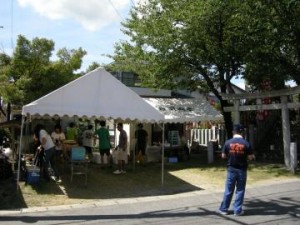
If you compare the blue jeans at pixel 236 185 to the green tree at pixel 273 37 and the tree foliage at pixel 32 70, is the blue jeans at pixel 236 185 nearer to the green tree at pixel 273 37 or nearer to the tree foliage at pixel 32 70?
the green tree at pixel 273 37

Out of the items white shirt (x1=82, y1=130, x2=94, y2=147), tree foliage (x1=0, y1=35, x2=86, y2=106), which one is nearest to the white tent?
white shirt (x1=82, y1=130, x2=94, y2=147)

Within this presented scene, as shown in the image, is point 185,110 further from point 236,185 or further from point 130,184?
point 236,185

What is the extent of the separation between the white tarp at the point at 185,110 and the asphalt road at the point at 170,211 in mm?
7094

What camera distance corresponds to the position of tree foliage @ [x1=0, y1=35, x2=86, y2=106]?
Result: 914 inches

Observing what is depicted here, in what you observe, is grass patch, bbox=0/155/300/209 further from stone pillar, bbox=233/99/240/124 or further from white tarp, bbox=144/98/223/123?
white tarp, bbox=144/98/223/123

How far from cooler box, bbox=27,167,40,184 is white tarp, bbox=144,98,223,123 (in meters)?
6.92

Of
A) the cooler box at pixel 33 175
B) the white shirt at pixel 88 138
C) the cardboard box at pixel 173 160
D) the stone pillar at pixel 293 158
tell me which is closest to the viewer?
the cooler box at pixel 33 175

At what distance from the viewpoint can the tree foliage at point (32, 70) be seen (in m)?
23.2

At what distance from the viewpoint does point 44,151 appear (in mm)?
12039

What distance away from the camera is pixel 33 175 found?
11305 millimetres

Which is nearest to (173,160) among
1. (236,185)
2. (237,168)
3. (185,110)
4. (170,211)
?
(185,110)

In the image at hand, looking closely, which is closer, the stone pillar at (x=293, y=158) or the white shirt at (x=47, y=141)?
the white shirt at (x=47, y=141)

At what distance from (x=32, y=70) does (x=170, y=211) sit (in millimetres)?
17006

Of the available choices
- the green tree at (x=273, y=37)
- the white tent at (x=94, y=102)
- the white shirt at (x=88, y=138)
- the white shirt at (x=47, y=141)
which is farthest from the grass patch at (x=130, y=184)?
the green tree at (x=273, y=37)
